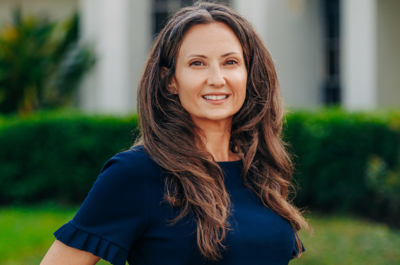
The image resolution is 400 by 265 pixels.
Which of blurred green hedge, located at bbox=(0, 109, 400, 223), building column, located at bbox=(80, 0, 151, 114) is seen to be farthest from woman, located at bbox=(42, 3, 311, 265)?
building column, located at bbox=(80, 0, 151, 114)

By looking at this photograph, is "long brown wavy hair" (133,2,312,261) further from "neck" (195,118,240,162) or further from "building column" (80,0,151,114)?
"building column" (80,0,151,114)

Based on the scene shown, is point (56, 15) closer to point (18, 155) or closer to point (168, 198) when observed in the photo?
point (18, 155)

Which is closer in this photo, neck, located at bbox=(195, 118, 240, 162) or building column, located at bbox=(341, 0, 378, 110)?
neck, located at bbox=(195, 118, 240, 162)

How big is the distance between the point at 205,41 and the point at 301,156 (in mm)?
5122

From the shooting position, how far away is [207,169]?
1963mm

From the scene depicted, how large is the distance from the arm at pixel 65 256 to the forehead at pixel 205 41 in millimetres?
821

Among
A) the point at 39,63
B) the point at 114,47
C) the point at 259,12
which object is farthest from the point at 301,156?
the point at 39,63

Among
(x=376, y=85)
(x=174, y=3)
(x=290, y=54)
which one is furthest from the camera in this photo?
(x=174, y=3)

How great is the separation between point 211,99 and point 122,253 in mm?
682

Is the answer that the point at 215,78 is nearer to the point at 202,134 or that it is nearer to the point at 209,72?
the point at 209,72

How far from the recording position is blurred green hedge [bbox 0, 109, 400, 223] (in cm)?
655

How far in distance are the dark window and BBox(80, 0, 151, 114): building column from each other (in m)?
3.69

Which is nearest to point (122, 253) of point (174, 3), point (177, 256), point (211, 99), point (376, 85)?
point (177, 256)

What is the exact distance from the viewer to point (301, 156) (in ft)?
22.4
